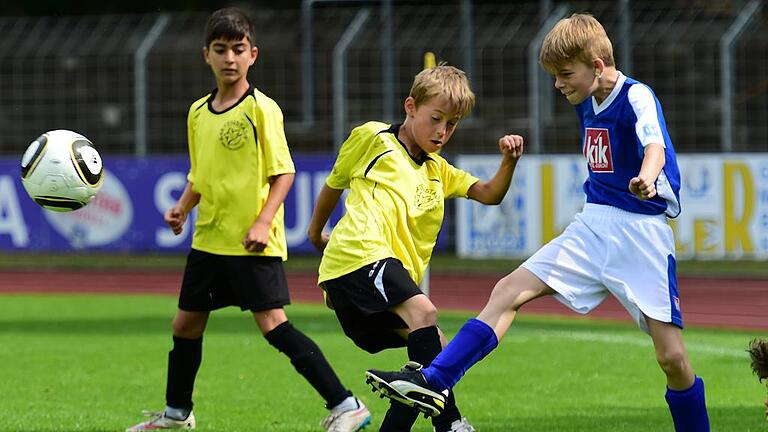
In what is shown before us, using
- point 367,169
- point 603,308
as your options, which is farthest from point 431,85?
point 603,308

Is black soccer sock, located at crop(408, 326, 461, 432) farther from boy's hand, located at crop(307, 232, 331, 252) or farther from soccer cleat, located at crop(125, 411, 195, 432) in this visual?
soccer cleat, located at crop(125, 411, 195, 432)

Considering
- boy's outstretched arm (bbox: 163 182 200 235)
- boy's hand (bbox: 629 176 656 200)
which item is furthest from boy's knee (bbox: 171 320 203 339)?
boy's hand (bbox: 629 176 656 200)

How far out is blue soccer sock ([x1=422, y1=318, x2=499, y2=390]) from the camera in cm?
483

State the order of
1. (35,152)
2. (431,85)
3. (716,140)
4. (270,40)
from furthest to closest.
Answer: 1. (270,40)
2. (716,140)
3. (35,152)
4. (431,85)

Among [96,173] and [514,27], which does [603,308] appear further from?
[96,173]

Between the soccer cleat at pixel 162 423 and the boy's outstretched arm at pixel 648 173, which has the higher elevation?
the boy's outstretched arm at pixel 648 173

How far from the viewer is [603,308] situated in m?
14.3

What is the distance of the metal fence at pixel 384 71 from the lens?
1892 cm

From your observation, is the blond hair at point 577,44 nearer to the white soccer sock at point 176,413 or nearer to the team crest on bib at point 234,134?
the team crest on bib at point 234,134

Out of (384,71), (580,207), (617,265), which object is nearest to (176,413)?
(617,265)

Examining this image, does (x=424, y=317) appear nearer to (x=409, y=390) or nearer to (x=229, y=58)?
(x=409, y=390)

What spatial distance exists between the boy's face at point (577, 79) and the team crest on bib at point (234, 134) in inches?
65.2

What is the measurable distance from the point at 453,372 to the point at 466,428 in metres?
0.59

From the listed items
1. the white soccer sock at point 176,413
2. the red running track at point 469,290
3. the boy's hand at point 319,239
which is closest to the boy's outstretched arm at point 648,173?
the boy's hand at point 319,239
